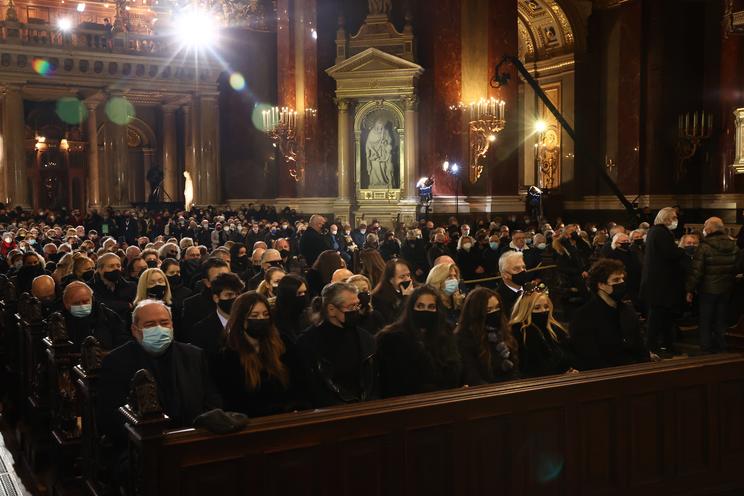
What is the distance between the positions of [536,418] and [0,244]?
15.7m

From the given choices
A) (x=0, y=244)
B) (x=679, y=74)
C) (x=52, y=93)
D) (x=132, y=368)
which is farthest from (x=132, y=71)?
(x=132, y=368)

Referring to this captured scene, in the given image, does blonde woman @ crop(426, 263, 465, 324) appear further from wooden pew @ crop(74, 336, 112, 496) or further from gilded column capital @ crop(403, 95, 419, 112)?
gilded column capital @ crop(403, 95, 419, 112)

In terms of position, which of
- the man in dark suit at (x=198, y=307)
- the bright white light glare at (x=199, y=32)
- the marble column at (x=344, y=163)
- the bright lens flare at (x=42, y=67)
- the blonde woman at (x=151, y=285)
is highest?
the bright white light glare at (x=199, y=32)

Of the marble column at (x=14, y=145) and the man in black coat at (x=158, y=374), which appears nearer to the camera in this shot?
the man in black coat at (x=158, y=374)

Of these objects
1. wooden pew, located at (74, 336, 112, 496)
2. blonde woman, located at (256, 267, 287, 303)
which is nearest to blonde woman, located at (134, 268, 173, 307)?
blonde woman, located at (256, 267, 287, 303)

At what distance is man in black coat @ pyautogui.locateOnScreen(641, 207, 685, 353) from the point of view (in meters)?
10.4

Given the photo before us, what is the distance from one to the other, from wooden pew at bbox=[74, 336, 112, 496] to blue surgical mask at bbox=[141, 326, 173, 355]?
1.08 feet

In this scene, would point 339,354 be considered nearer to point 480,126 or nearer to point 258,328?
point 258,328

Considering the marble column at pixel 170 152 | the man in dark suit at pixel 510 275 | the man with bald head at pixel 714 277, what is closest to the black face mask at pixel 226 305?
the man in dark suit at pixel 510 275

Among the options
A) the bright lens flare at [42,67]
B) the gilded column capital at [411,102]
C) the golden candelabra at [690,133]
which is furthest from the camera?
the bright lens flare at [42,67]

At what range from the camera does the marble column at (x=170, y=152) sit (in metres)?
37.6

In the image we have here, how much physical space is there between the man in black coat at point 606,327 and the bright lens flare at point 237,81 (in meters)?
30.0

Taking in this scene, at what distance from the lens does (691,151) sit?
24391mm

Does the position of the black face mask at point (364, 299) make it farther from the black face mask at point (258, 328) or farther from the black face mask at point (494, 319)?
the black face mask at point (258, 328)
